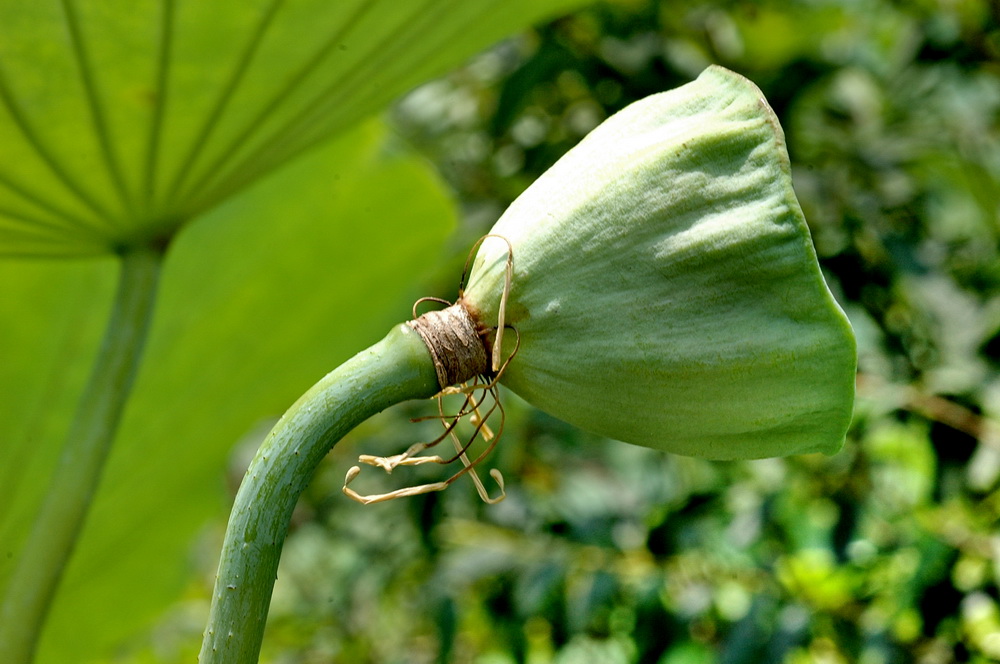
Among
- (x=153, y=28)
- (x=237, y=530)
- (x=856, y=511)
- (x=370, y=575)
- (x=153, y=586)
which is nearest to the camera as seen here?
(x=237, y=530)

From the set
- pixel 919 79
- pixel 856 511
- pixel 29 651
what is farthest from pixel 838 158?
pixel 29 651

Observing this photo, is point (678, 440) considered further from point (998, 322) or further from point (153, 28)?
point (998, 322)

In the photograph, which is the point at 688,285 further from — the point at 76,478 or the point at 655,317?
the point at 76,478

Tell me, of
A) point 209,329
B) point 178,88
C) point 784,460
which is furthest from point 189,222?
point 784,460

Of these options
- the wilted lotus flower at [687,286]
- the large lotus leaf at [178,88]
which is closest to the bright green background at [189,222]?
the large lotus leaf at [178,88]

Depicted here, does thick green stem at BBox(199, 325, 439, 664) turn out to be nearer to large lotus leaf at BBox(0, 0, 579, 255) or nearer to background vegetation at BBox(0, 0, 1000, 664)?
large lotus leaf at BBox(0, 0, 579, 255)

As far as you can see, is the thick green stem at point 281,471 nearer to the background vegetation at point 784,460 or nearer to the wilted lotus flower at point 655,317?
the wilted lotus flower at point 655,317

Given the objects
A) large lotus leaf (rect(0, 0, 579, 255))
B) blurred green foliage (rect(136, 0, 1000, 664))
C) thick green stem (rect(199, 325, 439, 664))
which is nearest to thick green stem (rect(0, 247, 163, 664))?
large lotus leaf (rect(0, 0, 579, 255))
